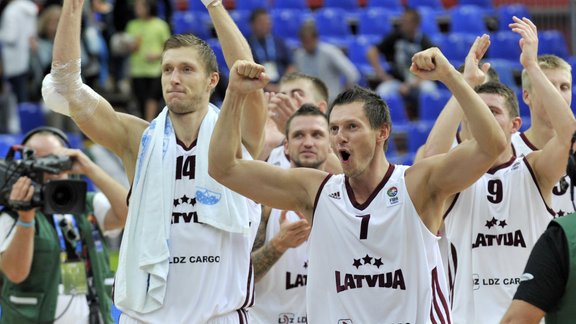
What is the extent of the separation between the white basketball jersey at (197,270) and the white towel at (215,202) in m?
0.05

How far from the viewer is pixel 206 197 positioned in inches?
280

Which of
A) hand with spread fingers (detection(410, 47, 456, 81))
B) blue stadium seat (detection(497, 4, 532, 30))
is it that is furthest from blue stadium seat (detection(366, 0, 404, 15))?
hand with spread fingers (detection(410, 47, 456, 81))

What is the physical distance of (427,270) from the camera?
6.20 metres

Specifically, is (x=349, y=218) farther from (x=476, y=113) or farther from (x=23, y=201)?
(x=23, y=201)

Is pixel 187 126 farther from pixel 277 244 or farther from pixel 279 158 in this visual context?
pixel 279 158

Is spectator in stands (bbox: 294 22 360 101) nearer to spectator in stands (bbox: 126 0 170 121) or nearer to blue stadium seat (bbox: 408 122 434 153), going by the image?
blue stadium seat (bbox: 408 122 434 153)

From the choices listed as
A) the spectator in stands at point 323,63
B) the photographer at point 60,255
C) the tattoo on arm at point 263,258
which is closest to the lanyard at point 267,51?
the spectator in stands at point 323,63

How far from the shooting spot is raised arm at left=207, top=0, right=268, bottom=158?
7.13 metres

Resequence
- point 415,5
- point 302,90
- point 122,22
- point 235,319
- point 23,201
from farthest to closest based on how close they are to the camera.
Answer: point 415,5
point 122,22
point 302,90
point 23,201
point 235,319

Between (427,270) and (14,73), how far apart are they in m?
12.0

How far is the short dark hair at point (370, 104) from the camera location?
6.48 m

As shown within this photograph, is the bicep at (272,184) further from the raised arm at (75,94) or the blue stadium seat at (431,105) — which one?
the blue stadium seat at (431,105)

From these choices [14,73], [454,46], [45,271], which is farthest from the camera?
[454,46]

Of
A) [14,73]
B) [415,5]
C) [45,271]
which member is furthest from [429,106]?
[45,271]
